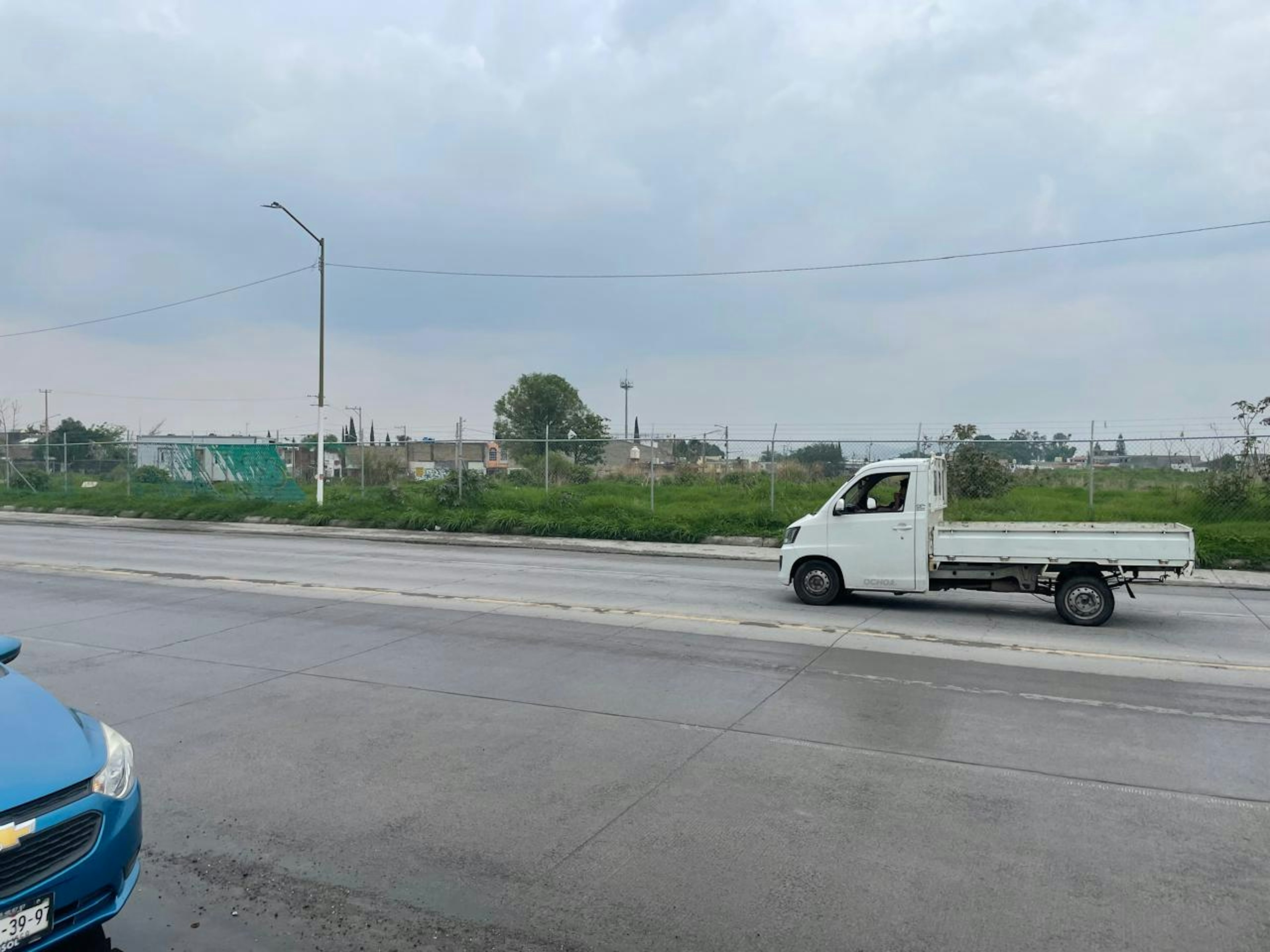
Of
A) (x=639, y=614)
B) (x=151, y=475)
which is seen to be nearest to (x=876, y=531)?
(x=639, y=614)

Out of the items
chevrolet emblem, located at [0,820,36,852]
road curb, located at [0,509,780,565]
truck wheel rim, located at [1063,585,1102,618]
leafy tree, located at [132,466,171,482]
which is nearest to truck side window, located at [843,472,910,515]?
truck wheel rim, located at [1063,585,1102,618]

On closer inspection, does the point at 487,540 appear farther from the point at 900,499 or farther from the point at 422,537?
the point at 900,499

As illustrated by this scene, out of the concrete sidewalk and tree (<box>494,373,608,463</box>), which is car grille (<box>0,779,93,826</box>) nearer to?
the concrete sidewalk

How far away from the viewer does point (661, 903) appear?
155 inches

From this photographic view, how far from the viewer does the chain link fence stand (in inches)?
782

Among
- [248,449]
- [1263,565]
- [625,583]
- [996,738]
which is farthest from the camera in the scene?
[248,449]

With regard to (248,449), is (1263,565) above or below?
below

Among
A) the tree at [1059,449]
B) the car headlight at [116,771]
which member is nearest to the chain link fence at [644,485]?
the tree at [1059,449]

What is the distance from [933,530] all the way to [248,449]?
2562cm

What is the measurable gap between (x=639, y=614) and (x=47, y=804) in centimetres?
834

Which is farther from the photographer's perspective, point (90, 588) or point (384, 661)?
point (90, 588)

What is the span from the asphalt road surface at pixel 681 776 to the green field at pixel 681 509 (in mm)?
8877

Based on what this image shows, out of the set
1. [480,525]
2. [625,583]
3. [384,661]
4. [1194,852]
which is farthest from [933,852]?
[480,525]

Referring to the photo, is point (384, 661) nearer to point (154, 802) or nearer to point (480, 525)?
point (154, 802)
